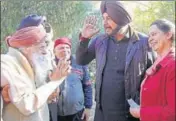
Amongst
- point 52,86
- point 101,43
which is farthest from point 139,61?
point 52,86

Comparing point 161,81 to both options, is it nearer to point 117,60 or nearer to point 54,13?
point 117,60

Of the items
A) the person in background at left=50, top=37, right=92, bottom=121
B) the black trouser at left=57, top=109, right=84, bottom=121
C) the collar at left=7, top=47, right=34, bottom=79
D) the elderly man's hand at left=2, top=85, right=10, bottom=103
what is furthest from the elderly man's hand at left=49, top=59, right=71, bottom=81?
the black trouser at left=57, top=109, right=84, bottom=121

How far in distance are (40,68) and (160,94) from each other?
0.76 metres

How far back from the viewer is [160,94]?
5.92 ft

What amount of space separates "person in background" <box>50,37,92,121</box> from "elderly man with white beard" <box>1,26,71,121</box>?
0.80 metres

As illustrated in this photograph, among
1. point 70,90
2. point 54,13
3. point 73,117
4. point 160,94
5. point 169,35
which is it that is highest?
point 169,35

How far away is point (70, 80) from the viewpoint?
3.00 m

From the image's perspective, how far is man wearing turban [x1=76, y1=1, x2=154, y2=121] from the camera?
2348 millimetres

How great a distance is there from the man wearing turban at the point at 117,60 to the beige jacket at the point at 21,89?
554mm

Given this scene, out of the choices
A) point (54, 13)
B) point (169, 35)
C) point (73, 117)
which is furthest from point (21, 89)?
point (54, 13)

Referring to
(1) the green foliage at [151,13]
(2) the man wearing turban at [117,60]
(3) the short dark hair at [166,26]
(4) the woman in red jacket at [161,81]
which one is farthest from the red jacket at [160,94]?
→ (1) the green foliage at [151,13]

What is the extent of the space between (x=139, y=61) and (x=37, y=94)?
80 centimetres

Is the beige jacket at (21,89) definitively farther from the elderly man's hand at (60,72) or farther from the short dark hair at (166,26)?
the short dark hair at (166,26)

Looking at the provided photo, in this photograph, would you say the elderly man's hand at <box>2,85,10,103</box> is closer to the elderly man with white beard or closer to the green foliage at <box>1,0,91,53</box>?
the elderly man with white beard
